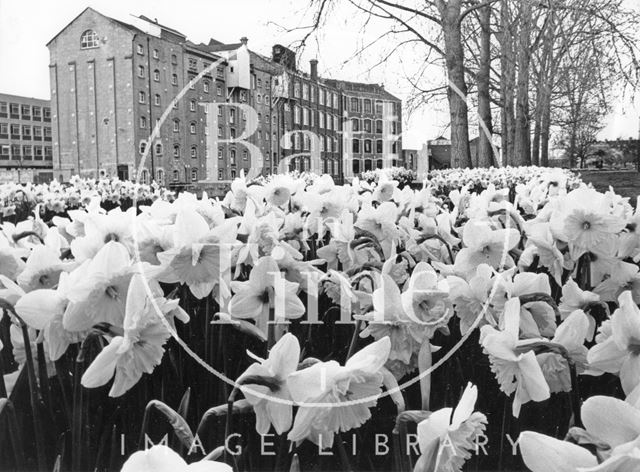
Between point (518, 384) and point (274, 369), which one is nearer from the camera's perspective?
point (274, 369)

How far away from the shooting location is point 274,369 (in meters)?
0.97

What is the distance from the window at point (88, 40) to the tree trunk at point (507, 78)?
24489 millimetres

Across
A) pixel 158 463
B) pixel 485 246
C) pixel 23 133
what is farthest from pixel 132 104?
pixel 158 463

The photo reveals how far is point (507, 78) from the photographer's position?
1311cm

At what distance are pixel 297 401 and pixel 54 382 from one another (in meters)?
0.80

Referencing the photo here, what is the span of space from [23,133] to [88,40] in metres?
30.2

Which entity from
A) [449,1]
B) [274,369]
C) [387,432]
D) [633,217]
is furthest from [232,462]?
[449,1]

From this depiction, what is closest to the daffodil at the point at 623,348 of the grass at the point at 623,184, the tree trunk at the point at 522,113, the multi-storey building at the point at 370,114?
the grass at the point at 623,184

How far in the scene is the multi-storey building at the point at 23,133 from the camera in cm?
6103

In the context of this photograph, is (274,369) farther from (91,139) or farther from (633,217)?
(91,139)

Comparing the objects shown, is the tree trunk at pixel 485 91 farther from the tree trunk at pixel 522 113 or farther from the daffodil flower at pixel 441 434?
the daffodil flower at pixel 441 434

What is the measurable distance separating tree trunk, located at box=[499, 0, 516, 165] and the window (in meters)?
24.5

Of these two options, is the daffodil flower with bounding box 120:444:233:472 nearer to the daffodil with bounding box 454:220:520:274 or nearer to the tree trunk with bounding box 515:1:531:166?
the daffodil with bounding box 454:220:520:274

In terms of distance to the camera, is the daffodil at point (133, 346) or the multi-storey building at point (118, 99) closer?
the daffodil at point (133, 346)
